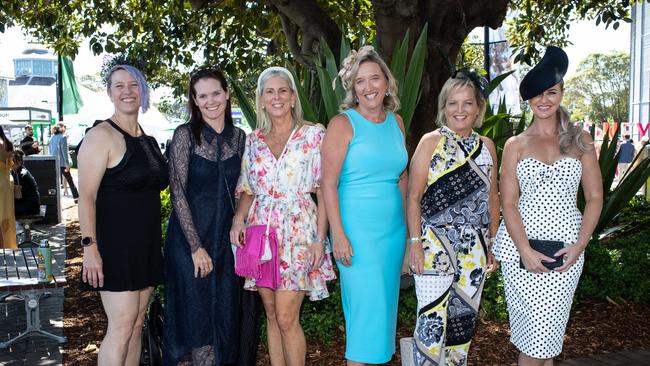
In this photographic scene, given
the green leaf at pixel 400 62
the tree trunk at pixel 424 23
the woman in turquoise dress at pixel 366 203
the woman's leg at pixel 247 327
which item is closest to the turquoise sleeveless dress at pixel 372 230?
the woman in turquoise dress at pixel 366 203

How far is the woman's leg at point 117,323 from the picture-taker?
3.46 meters

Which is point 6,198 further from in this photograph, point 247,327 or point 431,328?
point 431,328

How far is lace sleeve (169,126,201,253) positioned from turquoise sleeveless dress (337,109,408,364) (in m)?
0.78

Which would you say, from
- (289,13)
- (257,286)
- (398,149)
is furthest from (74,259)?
(398,149)

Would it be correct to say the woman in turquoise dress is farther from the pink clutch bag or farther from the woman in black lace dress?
the woman in black lace dress

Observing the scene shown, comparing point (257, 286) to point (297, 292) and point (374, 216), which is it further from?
point (374, 216)

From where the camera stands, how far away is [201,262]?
11.6 ft

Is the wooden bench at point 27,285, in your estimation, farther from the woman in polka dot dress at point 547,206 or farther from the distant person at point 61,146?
the distant person at point 61,146

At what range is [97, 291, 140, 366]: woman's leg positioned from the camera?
11.4 feet

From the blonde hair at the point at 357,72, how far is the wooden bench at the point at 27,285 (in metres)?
2.91

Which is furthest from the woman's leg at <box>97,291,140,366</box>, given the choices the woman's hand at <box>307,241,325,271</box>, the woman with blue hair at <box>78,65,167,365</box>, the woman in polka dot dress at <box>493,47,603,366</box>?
the woman in polka dot dress at <box>493,47,603,366</box>

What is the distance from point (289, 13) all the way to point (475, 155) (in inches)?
182

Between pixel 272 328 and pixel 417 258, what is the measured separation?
3.00 ft

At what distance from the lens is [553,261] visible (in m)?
3.22
